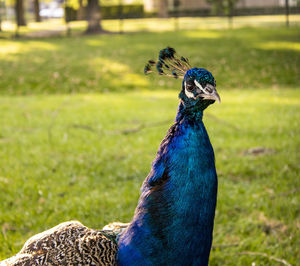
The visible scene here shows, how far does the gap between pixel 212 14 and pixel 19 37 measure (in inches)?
594

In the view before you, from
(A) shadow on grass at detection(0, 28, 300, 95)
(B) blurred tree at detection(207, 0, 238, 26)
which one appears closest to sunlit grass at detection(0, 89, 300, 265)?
(A) shadow on grass at detection(0, 28, 300, 95)

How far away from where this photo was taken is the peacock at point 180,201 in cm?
177

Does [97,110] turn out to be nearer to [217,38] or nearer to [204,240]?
[204,240]

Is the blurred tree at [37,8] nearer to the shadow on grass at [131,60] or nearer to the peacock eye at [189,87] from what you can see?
the shadow on grass at [131,60]

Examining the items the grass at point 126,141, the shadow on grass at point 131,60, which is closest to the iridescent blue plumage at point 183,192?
the grass at point 126,141

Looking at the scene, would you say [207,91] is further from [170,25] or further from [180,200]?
[170,25]

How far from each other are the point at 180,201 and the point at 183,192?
0.13 ft

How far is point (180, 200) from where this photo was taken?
178cm

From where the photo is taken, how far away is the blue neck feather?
5.82ft

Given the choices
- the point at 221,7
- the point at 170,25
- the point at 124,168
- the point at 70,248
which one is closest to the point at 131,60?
the point at 124,168

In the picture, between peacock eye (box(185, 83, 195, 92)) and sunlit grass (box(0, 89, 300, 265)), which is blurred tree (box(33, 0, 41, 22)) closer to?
sunlit grass (box(0, 89, 300, 265))

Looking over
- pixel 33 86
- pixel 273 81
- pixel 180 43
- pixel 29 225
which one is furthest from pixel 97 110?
pixel 180 43

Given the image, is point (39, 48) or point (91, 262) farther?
point (39, 48)

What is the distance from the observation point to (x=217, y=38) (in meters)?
16.1
